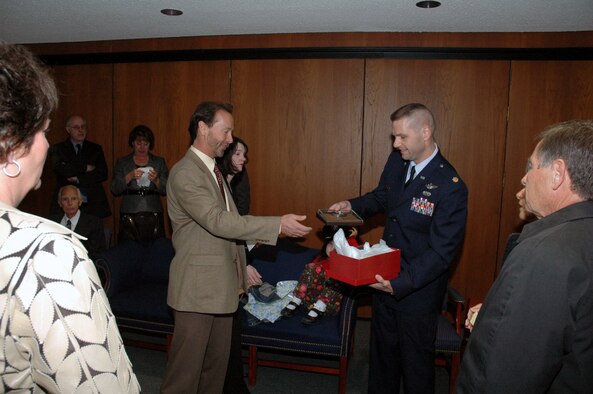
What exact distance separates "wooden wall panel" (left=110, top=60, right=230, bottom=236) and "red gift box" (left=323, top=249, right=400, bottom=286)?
9.26 ft

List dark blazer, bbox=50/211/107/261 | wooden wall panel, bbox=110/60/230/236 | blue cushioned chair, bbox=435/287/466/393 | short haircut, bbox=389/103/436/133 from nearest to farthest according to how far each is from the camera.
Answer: short haircut, bbox=389/103/436/133, blue cushioned chair, bbox=435/287/466/393, dark blazer, bbox=50/211/107/261, wooden wall panel, bbox=110/60/230/236

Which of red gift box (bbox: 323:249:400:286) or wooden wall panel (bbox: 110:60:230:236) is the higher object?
wooden wall panel (bbox: 110:60:230:236)

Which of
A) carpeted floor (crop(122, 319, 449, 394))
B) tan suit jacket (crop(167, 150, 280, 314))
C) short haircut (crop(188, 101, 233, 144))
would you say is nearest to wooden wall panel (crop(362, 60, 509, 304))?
carpeted floor (crop(122, 319, 449, 394))

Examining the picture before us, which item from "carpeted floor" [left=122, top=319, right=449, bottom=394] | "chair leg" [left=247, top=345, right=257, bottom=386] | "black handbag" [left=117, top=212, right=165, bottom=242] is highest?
"black handbag" [left=117, top=212, right=165, bottom=242]

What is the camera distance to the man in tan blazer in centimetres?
226

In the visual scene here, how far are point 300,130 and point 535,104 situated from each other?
7.30 ft

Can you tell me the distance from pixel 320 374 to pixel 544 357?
244cm

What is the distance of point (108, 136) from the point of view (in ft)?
16.6

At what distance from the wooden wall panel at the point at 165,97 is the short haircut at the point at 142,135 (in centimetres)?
26

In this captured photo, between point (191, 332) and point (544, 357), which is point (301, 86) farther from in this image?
point (544, 357)

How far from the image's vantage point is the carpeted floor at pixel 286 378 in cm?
316

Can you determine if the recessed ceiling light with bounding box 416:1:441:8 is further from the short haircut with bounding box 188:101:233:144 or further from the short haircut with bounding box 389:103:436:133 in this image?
the short haircut with bounding box 188:101:233:144

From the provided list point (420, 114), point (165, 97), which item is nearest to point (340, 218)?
point (420, 114)

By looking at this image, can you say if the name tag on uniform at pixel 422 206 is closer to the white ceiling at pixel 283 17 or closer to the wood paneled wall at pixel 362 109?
the white ceiling at pixel 283 17
